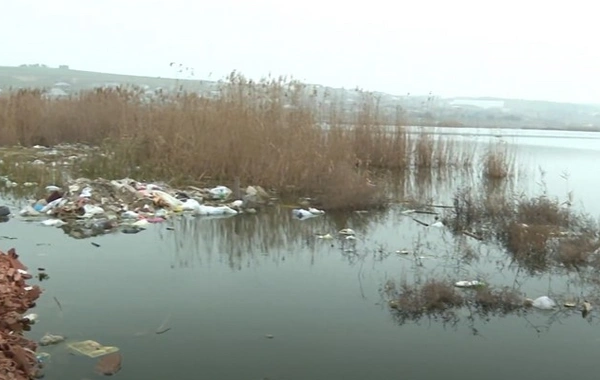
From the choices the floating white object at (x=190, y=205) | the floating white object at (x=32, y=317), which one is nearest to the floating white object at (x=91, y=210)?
the floating white object at (x=190, y=205)

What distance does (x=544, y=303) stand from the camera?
453 cm

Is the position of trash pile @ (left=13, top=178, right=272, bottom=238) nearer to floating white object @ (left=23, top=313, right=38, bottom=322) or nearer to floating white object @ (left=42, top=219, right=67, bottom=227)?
floating white object @ (left=42, top=219, right=67, bottom=227)

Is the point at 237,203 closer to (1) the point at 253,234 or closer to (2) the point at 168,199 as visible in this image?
(2) the point at 168,199

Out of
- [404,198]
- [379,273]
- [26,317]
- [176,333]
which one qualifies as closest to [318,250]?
[379,273]

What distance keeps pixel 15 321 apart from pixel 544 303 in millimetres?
3392

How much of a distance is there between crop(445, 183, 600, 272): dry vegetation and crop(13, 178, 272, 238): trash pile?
261cm

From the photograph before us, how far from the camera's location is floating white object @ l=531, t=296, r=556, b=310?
4504 mm

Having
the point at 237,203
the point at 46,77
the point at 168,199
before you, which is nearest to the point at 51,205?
the point at 168,199

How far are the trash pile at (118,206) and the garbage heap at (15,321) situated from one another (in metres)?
1.80

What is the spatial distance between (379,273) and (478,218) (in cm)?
276

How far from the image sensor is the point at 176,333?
3838mm

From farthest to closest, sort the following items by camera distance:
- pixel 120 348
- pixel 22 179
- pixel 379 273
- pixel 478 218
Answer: pixel 22 179 < pixel 478 218 < pixel 379 273 < pixel 120 348

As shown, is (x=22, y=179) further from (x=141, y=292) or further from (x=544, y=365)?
(x=544, y=365)

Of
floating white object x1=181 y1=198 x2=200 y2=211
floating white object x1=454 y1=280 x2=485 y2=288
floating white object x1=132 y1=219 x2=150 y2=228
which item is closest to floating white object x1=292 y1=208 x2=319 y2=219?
floating white object x1=181 y1=198 x2=200 y2=211
